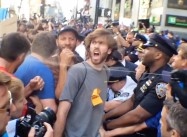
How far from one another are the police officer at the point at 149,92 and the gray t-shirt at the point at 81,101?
42 cm

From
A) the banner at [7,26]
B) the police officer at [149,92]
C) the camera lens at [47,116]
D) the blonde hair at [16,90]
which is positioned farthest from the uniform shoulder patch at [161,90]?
the banner at [7,26]

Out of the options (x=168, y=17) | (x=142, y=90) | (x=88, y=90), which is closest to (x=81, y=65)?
(x=88, y=90)

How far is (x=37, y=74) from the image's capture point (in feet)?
10.9

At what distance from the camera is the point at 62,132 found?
131 inches

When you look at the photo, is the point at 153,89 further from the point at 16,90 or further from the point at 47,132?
the point at 16,90

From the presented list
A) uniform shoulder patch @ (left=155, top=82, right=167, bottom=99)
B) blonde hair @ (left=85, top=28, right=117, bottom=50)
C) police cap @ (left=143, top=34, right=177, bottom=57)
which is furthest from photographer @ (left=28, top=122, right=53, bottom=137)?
police cap @ (left=143, top=34, right=177, bottom=57)

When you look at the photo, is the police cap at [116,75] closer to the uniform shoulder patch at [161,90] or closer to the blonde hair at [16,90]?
the uniform shoulder patch at [161,90]

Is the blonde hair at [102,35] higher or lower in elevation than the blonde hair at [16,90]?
higher

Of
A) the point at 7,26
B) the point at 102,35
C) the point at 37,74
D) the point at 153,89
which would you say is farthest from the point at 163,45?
the point at 7,26

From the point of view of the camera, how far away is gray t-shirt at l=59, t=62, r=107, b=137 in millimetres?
3320

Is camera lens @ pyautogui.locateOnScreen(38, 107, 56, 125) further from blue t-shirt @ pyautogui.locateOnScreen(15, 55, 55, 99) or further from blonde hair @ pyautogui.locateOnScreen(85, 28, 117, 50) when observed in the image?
blonde hair @ pyautogui.locateOnScreen(85, 28, 117, 50)

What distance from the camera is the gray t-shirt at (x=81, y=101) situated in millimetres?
3320

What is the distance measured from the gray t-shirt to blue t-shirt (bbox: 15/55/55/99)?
134 mm

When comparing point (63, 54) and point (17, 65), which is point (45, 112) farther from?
point (63, 54)
